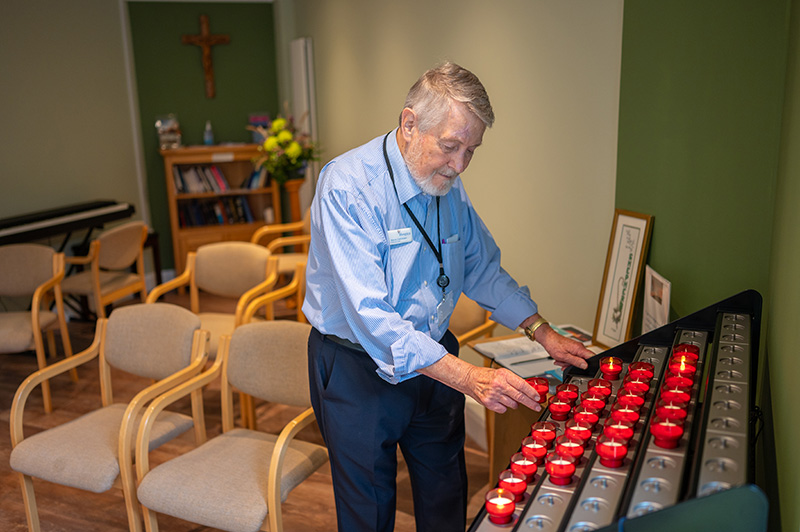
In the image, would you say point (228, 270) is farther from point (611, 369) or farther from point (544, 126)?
point (611, 369)

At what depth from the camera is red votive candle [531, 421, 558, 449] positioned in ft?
4.12

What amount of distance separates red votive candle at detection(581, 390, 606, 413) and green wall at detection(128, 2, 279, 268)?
18.8 feet

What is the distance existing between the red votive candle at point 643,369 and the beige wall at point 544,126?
1186mm

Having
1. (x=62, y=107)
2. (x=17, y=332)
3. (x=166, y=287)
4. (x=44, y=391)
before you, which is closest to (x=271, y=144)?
(x=62, y=107)

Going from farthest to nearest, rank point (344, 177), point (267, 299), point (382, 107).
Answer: point (382, 107), point (267, 299), point (344, 177)

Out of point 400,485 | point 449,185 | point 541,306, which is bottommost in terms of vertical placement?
point 400,485

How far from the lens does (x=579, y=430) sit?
123 centimetres

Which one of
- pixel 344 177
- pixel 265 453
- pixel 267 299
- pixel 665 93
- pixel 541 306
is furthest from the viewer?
pixel 267 299

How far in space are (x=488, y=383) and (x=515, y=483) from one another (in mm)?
443

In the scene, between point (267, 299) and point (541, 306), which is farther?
point (267, 299)

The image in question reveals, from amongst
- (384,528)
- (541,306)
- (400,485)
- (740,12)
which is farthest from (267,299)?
(740,12)

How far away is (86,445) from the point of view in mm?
2416

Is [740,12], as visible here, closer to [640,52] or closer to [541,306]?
[640,52]

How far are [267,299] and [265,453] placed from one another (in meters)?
1.42
